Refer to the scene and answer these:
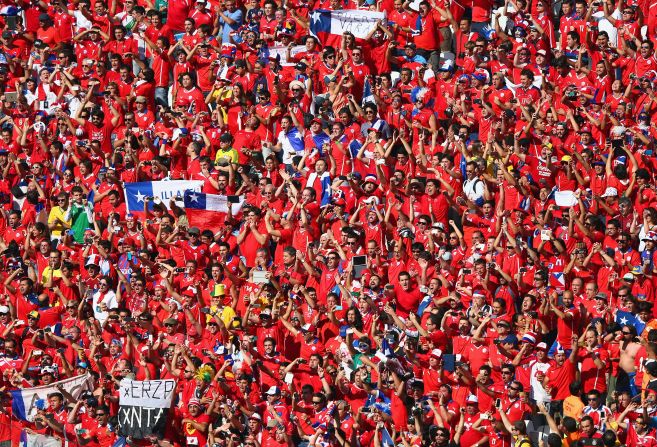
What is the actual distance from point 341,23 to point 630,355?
22.1 feet

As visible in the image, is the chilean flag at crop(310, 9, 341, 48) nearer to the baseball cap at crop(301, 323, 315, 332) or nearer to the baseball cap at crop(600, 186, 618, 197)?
the baseball cap at crop(600, 186, 618, 197)

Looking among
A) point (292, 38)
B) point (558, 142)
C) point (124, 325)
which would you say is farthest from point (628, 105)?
point (124, 325)

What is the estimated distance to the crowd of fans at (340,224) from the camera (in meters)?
21.0

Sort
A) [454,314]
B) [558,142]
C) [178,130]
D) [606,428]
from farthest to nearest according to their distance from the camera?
[178,130], [558,142], [454,314], [606,428]

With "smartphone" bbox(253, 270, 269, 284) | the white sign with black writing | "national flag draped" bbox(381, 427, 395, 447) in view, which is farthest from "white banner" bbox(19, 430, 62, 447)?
"national flag draped" bbox(381, 427, 395, 447)

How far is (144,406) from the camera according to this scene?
21.5m

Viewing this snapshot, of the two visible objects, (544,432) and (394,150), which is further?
(394,150)

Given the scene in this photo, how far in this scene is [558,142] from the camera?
23.2 meters

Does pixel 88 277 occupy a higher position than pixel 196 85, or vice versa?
pixel 196 85

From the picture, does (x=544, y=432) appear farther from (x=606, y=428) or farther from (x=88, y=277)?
(x=88, y=277)

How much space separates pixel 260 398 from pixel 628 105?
18.3 feet

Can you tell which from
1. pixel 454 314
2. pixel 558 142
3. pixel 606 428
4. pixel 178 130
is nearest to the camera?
pixel 606 428

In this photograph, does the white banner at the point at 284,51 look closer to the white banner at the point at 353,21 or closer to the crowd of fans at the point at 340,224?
the crowd of fans at the point at 340,224

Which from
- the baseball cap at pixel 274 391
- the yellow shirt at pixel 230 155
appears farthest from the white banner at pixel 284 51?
the baseball cap at pixel 274 391
